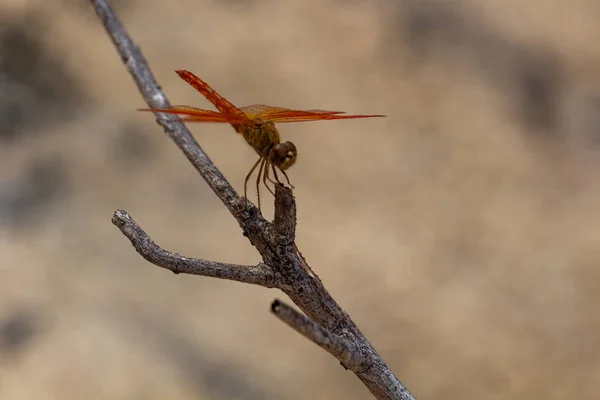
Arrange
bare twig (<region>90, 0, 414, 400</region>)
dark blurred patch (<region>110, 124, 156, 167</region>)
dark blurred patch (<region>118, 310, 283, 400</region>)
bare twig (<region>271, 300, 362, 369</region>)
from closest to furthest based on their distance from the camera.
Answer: bare twig (<region>271, 300, 362, 369</region>) → bare twig (<region>90, 0, 414, 400</region>) → dark blurred patch (<region>118, 310, 283, 400</region>) → dark blurred patch (<region>110, 124, 156, 167</region>)

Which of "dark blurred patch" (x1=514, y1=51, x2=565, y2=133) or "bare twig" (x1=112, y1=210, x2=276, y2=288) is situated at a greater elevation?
"dark blurred patch" (x1=514, y1=51, x2=565, y2=133)

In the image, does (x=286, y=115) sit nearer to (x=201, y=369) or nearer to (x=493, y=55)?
(x=201, y=369)

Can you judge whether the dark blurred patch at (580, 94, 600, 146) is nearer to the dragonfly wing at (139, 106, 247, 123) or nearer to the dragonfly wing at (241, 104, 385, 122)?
the dragonfly wing at (241, 104, 385, 122)

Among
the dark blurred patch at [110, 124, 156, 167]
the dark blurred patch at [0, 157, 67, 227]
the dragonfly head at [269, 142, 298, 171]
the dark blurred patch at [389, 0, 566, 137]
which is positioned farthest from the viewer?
the dark blurred patch at [389, 0, 566, 137]

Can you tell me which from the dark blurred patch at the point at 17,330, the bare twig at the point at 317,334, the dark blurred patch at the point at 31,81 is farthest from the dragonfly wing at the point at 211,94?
the dark blurred patch at the point at 31,81

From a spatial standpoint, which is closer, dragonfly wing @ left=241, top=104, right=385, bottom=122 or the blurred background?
dragonfly wing @ left=241, top=104, right=385, bottom=122

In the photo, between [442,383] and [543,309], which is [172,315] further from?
[543,309]

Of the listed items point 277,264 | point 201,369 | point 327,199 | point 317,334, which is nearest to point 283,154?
point 277,264

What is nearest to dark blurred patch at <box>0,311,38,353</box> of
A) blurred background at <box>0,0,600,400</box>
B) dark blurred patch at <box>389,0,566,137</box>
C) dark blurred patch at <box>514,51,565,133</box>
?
blurred background at <box>0,0,600,400</box>

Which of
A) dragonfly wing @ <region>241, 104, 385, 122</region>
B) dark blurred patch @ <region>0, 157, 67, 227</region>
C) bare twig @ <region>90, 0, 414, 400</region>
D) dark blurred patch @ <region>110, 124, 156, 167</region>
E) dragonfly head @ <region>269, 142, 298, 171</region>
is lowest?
bare twig @ <region>90, 0, 414, 400</region>
